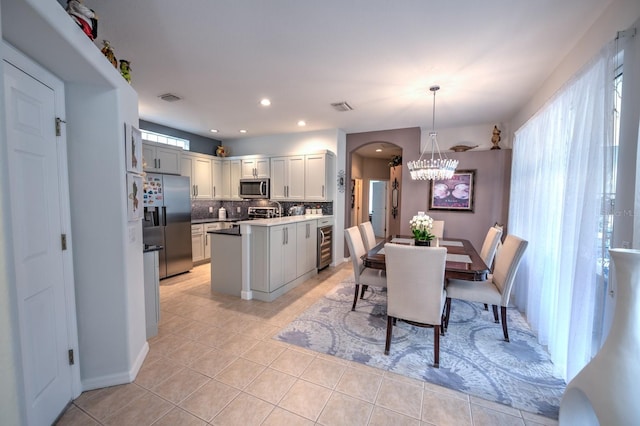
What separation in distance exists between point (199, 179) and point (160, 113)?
148 cm

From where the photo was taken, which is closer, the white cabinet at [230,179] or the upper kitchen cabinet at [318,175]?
the upper kitchen cabinet at [318,175]

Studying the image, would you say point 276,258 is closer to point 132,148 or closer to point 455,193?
point 132,148

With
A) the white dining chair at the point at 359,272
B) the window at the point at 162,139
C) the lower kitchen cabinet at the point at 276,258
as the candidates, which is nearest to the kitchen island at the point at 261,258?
the lower kitchen cabinet at the point at 276,258

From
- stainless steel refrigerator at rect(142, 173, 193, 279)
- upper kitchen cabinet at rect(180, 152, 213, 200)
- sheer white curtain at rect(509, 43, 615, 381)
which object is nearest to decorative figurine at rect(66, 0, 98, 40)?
stainless steel refrigerator at rect(142, 173, 193, 279)

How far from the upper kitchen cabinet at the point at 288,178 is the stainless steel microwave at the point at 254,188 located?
0.47ft

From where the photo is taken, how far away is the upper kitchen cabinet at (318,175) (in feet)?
16.1

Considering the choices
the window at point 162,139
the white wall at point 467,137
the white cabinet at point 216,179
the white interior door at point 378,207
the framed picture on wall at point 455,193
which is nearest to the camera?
the white wall at point 467,137

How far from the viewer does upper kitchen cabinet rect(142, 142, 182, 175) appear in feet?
13.5

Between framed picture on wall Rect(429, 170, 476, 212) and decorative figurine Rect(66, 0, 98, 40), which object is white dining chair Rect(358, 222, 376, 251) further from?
decorative figurine Rect(66, 0, 98, 40)

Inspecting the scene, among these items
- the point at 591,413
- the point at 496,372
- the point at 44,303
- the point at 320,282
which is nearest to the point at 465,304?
the point at 496,372

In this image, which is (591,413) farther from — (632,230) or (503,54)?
(503,54)

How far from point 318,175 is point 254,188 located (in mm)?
1459

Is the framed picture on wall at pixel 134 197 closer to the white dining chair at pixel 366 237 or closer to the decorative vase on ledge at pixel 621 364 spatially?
the white dining chair at pixel 366 237

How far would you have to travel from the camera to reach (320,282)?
A: 4.22m
